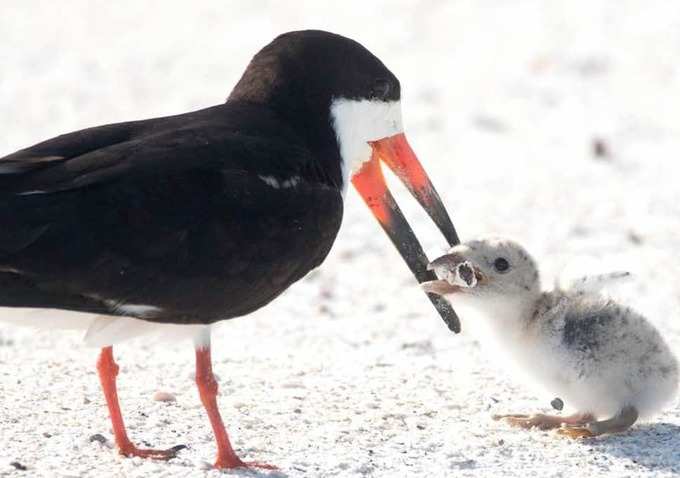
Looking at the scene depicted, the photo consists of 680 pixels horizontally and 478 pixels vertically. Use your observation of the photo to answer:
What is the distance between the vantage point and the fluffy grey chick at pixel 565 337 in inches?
255

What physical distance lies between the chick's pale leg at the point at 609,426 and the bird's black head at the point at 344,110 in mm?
1207

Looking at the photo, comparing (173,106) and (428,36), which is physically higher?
(428,36)

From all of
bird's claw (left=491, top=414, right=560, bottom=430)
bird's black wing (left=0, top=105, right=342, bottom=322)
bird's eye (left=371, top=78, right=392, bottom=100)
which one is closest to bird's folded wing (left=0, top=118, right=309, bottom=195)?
bird's black wing (left=0, top=105, right=342, bottom=322)

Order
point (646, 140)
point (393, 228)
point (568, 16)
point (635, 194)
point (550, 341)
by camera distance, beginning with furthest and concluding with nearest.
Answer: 1. point (568, 16)
2. point (646, 140)
3. point (635, 194)
4. point (393, 228)
5. point (550, 341)

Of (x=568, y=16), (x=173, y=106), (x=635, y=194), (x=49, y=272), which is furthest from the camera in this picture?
(x=568, y=16)

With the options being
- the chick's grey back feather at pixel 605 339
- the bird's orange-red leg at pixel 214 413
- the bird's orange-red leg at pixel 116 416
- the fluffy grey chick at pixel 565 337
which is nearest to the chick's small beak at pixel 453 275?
the fluffy grey chick at pixel 565 337

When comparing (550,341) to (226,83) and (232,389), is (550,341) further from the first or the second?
(226,83)

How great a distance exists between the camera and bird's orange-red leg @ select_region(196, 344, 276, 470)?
19.5ft

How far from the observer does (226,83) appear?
1521cm

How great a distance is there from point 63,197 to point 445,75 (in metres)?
9.56

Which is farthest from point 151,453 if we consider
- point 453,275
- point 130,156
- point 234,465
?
point 453,275

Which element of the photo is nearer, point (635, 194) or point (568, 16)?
point (635, 194)

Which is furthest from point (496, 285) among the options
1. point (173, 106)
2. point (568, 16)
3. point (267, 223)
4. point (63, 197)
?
point (568, 16)

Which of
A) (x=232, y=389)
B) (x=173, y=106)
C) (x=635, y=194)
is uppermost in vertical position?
(x=173, y=106)
